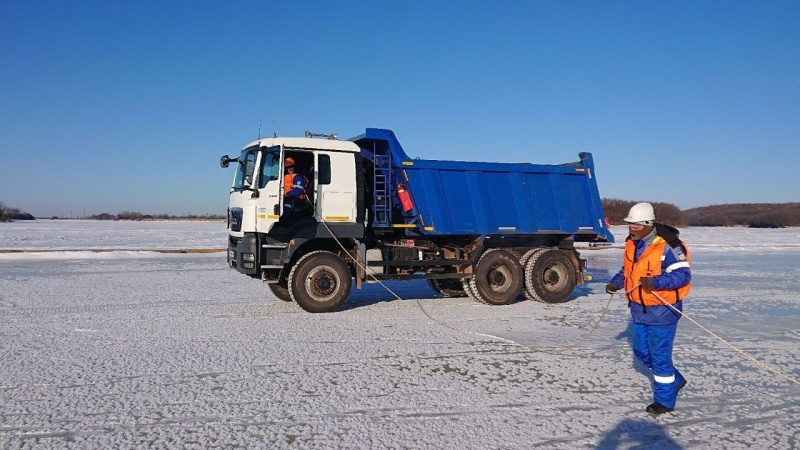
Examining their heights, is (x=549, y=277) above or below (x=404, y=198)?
below

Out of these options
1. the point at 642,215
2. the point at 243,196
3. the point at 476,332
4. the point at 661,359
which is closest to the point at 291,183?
the point at 243,196

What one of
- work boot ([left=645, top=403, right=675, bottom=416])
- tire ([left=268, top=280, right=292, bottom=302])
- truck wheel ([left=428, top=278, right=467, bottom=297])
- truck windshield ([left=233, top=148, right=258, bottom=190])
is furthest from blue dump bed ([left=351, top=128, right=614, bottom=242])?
work boot ([left=645, top=403, right=675, bottom=416])

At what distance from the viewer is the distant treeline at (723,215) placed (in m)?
57.8

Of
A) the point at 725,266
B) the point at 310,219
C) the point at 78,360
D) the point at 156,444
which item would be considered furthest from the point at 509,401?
the point at 725,266

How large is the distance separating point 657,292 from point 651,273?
19 centimetres

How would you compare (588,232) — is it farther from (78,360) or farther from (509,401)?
(78,360)

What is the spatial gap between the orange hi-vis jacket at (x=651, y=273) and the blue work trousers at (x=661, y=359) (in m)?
0.23

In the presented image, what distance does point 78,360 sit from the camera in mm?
6453

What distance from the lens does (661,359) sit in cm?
493

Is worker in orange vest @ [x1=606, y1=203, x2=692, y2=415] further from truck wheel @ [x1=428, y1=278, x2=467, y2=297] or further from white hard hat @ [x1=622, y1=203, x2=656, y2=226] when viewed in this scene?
truck wheel @ [x1=428, y1=278, x2=467, y2=297]

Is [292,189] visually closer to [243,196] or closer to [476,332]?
[243,196]

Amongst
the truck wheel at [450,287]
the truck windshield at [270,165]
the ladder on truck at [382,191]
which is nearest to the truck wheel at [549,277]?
the truck wheel at [450,287]

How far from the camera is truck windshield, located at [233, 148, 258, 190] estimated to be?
9.59 metres

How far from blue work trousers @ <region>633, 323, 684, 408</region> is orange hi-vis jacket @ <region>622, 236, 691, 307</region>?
23 centimetres
